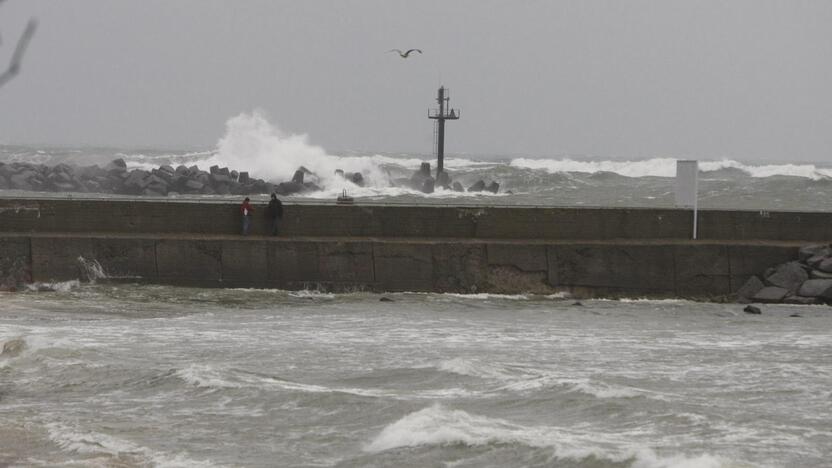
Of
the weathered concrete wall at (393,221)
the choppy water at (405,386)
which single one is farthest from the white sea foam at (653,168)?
the choppy water at (405,386)

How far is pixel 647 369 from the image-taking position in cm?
1177

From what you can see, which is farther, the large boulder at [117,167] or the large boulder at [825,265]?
the large boulder at [117,167]

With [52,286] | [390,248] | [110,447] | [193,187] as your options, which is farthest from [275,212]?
[193,187]

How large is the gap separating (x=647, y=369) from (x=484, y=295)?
20.3 feet

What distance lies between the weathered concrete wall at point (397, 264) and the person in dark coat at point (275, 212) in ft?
2.18

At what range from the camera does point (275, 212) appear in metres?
18.6

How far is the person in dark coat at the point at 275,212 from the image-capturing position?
18.5m

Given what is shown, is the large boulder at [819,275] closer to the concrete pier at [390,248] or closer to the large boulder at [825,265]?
the large boulder at [825,265]

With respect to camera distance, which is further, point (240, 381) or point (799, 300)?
point (799, 300)

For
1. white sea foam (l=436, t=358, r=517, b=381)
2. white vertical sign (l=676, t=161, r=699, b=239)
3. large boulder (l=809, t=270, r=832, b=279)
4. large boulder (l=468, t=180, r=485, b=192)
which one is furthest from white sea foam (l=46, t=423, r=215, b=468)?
large boulder (l=468, t=180, r=485, b=192)

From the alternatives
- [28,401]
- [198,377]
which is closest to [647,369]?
[198,377]

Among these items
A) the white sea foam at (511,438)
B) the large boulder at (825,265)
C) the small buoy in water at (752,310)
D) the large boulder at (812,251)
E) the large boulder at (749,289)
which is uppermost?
the large boulder at (812,251)

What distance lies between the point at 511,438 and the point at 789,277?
10.2 meters

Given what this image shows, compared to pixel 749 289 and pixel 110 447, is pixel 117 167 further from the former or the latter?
pixel 110 447
